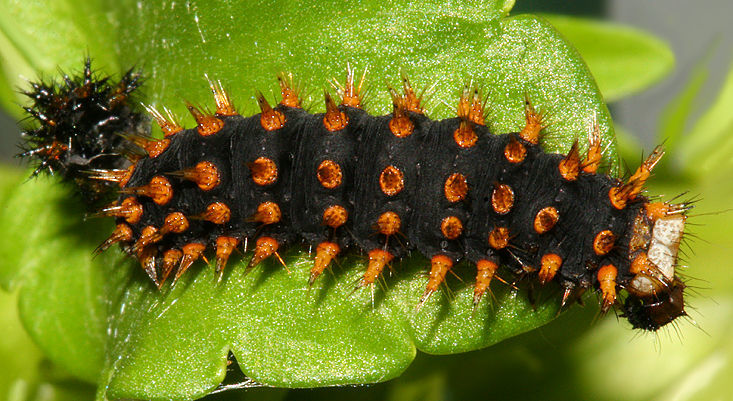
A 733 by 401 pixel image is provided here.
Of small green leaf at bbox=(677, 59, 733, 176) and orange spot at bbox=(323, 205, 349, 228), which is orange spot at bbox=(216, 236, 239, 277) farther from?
small green leaf at bbox=(677, 59, 733, 176)

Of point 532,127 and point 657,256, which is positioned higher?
point 532,127

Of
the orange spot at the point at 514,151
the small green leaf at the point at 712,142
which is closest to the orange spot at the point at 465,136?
the orange spot at the point at 514,151

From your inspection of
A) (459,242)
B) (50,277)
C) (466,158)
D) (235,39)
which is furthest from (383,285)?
(50,277)

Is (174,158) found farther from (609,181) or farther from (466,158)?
(609,181)

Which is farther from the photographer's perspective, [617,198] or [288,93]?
[288,93]

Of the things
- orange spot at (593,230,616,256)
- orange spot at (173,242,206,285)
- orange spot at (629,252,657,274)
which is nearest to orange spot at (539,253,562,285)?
orange spot at (593,230,616,256)

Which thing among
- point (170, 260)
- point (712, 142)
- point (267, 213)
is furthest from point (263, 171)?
point (712, 142)

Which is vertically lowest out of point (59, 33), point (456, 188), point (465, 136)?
point (456, 188)

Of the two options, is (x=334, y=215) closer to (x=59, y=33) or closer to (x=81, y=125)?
(x=81, y=125)
